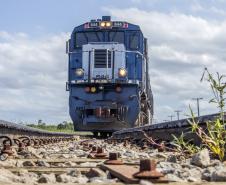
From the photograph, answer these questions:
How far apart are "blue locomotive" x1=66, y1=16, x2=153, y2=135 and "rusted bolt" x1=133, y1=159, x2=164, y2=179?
14539mm

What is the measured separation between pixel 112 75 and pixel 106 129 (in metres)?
2.06

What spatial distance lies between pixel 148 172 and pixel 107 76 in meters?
15.3

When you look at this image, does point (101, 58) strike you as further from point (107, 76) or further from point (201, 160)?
point (201, 160)

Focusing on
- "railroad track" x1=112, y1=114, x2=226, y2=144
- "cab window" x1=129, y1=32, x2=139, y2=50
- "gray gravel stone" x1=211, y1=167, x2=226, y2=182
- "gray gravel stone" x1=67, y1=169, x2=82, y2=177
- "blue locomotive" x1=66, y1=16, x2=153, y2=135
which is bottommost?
"gray gravel stone" x1=67, y1=169, x2=82, y2=177

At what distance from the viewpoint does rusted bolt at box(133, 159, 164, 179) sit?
1.86 meters

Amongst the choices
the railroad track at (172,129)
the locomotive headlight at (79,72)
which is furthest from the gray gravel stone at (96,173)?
the locomotive headlight at (79,72)

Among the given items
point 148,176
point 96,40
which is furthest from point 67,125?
point 148,176

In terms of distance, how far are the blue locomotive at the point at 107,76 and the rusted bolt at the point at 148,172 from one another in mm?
14539

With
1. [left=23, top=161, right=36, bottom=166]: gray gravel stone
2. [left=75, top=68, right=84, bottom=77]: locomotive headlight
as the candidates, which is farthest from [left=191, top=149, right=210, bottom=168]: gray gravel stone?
[left=75, top=68, right=84, bottom=77]: locomotive headlight

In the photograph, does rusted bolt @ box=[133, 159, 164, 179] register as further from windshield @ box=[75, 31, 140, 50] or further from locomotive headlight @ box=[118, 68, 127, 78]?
windshield @ box=[75, 31, 140, 50]

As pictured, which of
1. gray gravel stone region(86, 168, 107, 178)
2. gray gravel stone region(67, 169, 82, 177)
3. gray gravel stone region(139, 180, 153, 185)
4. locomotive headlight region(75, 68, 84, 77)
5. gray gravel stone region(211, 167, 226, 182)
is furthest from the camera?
locomotive headlight region(75, 68, 84, 77)

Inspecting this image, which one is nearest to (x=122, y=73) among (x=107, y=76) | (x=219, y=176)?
(x=107, y=76)

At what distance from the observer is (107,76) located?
17.1 meters

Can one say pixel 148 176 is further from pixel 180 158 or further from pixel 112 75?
pixel 112 75
